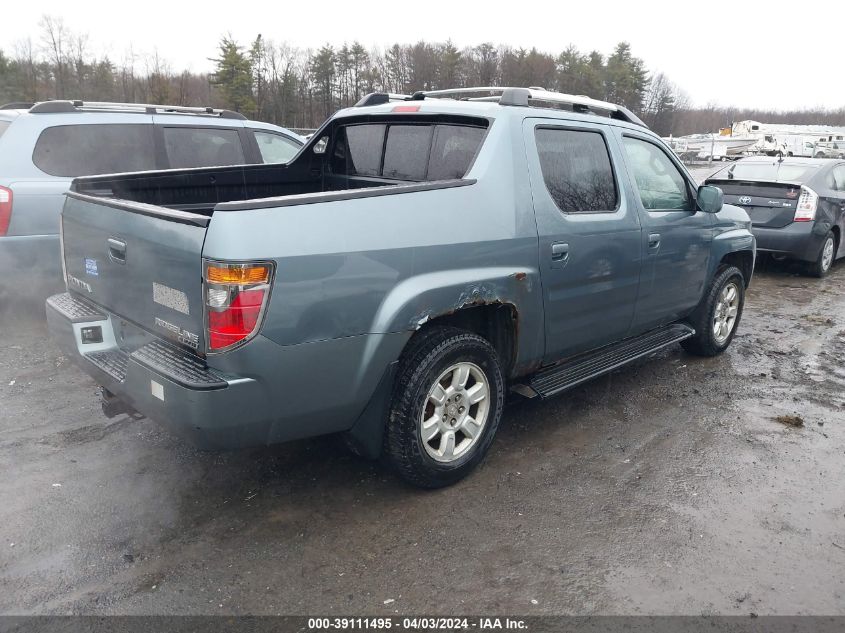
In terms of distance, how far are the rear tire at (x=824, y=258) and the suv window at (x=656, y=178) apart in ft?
18.4

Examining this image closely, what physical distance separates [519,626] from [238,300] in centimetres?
164

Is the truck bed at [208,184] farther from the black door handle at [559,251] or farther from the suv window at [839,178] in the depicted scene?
the suv window at [839,178]

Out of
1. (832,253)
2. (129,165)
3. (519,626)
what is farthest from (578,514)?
(832,253)

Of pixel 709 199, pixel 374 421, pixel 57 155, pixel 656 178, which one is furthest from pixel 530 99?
pixel 57 155

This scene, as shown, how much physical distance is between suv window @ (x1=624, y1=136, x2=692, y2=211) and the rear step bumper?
3.00 metres

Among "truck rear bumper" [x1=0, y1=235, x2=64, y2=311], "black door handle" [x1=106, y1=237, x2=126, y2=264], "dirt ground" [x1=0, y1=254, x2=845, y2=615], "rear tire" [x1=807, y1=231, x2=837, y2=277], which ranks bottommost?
"dirt ground" [x1=0, y1=254, x2=845, y2=615]

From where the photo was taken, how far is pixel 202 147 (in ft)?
22.0

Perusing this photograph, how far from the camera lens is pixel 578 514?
127 inches

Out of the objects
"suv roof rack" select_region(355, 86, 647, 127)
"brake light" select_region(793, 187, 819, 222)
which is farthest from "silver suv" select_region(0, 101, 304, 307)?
"brake light" select_region(793, 187, 819, 222)

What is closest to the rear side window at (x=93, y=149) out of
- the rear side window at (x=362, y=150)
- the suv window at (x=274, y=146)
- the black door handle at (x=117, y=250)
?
the suv window at (x=274, y=146)

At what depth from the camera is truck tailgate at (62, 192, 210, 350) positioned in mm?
2650

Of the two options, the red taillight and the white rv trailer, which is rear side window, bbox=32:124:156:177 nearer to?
the red taillight

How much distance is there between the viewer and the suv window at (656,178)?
444 centimetres

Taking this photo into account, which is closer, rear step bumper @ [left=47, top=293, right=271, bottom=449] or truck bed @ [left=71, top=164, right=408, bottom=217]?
rear step bumper @ [left=47, top=293, right=271, bottom=449]
